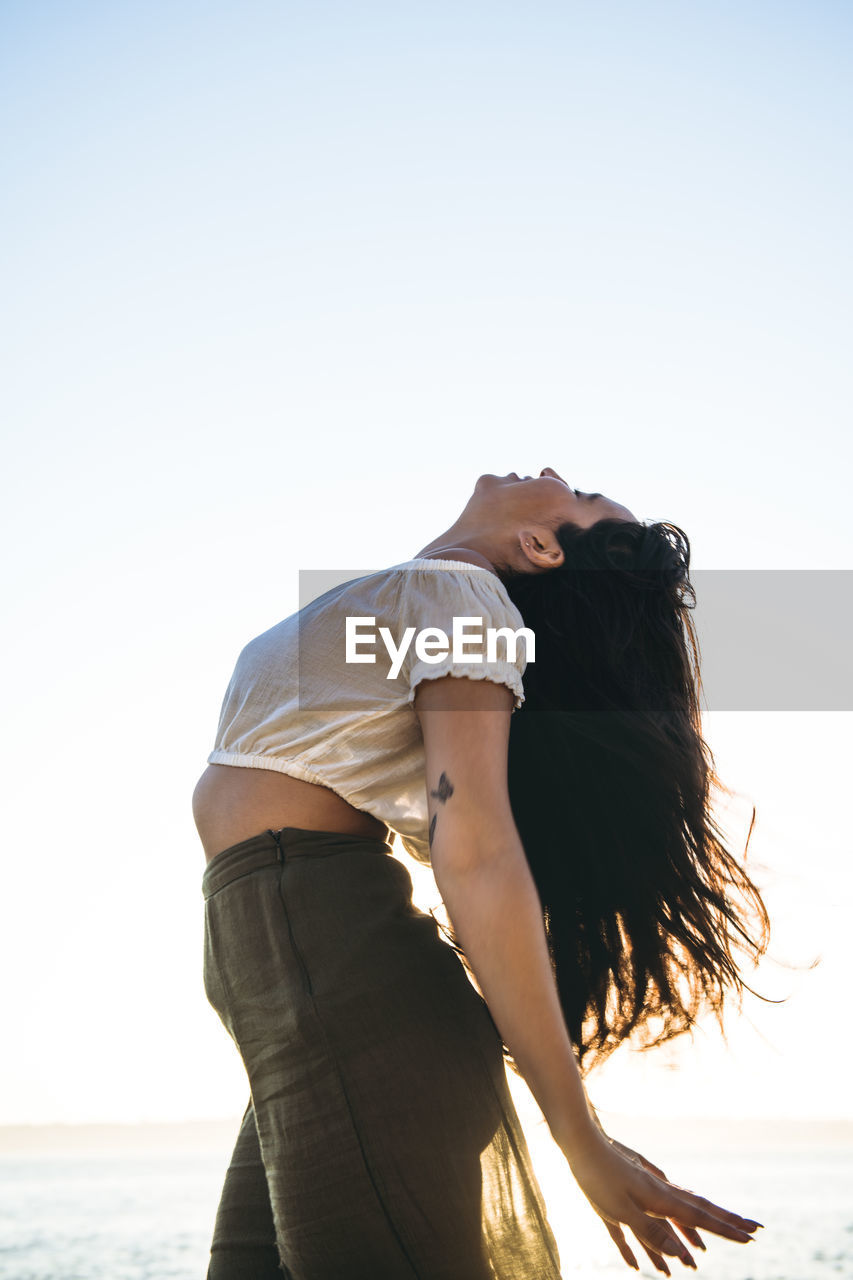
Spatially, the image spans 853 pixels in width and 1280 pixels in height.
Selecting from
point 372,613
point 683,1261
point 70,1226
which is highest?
point 372,613

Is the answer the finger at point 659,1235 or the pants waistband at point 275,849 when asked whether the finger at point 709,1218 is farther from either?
the pants waistband at point 275,849

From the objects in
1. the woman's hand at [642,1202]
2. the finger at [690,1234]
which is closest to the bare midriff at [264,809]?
the woman's hand at [642,1202]

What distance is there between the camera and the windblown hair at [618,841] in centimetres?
171

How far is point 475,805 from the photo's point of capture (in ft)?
4.39

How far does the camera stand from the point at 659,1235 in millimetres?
1251

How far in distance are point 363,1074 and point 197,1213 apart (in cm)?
2412

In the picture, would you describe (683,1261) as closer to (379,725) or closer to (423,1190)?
(423,1190)

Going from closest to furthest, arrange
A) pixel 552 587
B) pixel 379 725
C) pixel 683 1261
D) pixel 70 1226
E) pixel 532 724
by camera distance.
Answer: pixel 683 1261 < pixel 379 725 < pixel 532 724 < pixel 552 587 < pixel 70 1226

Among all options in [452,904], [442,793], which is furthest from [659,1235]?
[442,793]

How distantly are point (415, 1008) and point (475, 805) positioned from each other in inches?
10.9

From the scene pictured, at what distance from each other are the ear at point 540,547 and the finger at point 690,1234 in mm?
1173

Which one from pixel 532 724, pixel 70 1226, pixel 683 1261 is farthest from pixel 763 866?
pixel 70 1226

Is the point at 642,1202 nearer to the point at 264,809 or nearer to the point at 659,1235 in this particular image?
the point at 659,1235

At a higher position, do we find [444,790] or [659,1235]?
[444,790]
